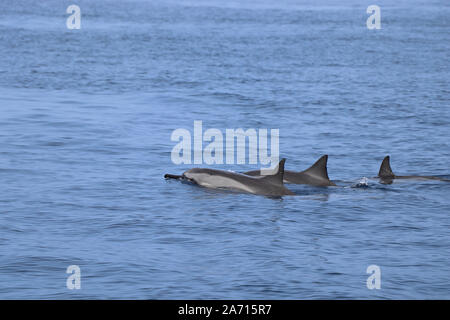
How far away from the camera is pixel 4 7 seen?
3344 inches

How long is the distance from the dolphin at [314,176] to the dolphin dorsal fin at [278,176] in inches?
53.4

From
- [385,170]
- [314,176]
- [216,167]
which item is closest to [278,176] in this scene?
[314,176]

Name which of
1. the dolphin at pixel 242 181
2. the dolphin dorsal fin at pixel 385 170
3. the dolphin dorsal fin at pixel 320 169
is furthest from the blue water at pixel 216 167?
the dolphin dorsal fin at pixel 385 170

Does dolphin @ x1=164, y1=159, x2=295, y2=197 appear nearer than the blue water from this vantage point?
No

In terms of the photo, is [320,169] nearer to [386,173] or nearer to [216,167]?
[386,173]

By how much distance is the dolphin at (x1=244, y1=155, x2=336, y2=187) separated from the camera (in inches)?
839

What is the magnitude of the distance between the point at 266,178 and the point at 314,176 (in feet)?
6.13

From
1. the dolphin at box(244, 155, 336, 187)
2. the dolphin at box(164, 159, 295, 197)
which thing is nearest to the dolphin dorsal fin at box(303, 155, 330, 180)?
the dolphin at box(244, 155, 336, 187)

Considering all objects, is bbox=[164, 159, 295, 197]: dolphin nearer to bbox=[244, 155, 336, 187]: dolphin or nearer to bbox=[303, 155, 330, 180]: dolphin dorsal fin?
bbox=[244, 155, 336, 187]: dolphin

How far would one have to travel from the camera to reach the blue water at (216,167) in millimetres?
14492

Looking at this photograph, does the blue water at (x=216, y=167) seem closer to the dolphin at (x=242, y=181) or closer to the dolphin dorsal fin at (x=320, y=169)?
the dolphin at (x=242, y=181)

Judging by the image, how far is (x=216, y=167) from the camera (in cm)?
2402
